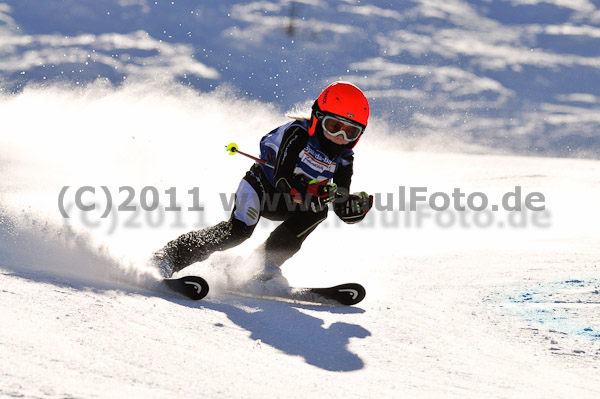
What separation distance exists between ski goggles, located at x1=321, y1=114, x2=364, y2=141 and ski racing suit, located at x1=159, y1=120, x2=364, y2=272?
11cm

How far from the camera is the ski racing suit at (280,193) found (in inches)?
173

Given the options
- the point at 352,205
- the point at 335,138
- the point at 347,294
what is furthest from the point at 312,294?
the point at 335,138

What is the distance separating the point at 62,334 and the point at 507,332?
2.48m

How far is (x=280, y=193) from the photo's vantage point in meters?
4.63

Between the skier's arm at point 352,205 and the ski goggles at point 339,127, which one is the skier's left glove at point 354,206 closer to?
the skier's arm at point 352,205

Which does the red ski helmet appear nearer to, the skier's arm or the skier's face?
the skier's face

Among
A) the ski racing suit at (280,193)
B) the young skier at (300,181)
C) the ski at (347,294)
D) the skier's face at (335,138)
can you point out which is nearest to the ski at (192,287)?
the young skier at (300,181)

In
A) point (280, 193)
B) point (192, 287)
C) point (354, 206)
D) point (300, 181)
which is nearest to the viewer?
point (192, 287)

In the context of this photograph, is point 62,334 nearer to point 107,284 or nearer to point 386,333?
point 107,284

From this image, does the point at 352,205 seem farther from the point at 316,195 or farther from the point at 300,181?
the point at 300,181

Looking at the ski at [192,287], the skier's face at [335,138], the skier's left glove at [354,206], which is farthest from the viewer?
the skier's face at [335,138]

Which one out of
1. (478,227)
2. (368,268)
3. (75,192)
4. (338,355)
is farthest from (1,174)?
(338,355)

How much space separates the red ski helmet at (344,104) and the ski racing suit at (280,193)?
198 millimetres

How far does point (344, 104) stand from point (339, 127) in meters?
0.16
